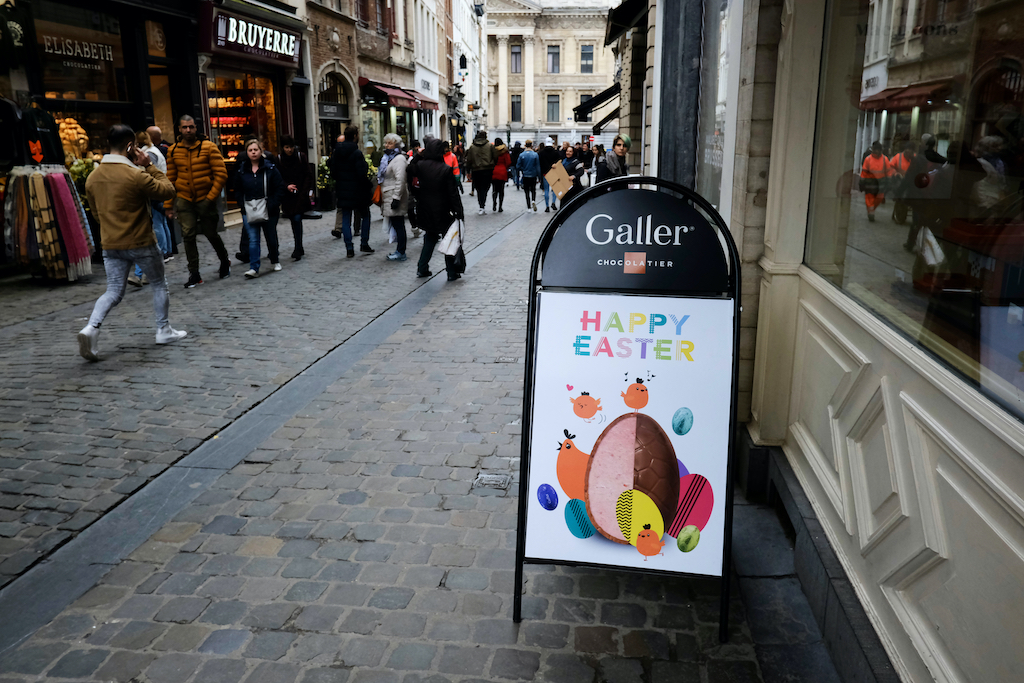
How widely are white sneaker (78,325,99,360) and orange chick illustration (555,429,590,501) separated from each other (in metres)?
5.12

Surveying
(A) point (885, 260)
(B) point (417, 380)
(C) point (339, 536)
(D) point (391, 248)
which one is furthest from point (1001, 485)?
(D) point (391, 248)

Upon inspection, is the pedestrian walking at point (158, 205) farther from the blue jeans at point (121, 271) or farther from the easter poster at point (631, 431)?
the easter poster at point (631, 431)

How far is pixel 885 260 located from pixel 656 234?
2.64 ft

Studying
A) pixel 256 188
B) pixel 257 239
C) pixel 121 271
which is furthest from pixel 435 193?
pixel 121 271

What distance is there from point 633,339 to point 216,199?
26.8 feet

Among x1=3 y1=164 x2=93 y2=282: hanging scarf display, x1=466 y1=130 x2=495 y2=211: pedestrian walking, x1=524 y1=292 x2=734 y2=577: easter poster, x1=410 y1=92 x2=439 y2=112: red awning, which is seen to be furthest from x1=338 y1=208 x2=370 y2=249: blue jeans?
x1=410 y1=92 x2=439 y2=112: red awning

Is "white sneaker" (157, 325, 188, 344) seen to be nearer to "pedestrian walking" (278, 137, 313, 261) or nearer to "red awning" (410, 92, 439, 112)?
"pedestrian walking" (278, 137, 313, 261)

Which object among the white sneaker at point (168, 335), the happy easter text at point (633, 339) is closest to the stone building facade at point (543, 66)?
the white sneaker at point (168, 335)

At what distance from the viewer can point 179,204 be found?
978cm

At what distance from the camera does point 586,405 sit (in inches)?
117

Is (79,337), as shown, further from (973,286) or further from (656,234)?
(973,286)

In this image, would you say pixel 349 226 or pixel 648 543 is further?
pixel 349 226

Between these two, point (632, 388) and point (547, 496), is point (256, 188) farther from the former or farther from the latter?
point (632, 388)

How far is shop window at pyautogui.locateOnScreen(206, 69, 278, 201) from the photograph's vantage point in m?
16.4
